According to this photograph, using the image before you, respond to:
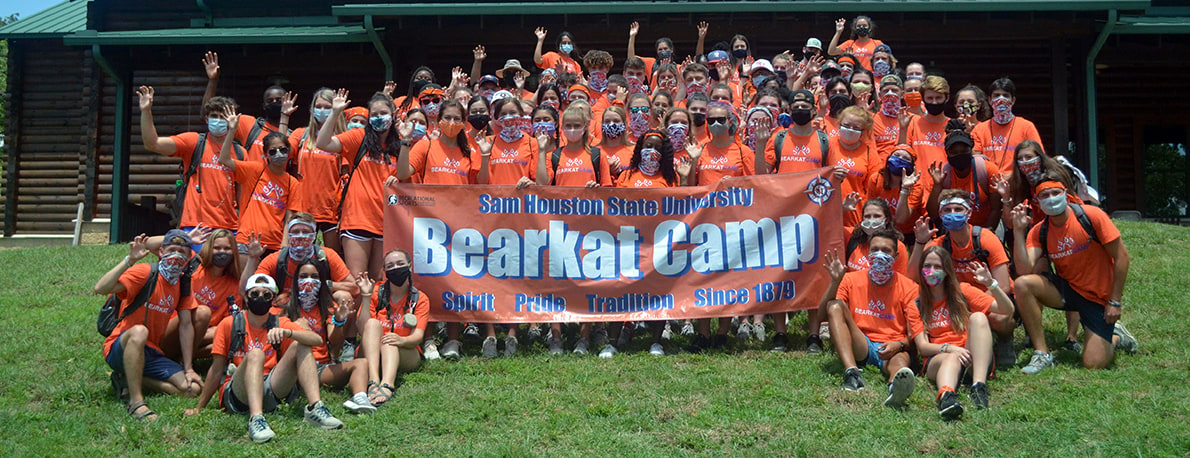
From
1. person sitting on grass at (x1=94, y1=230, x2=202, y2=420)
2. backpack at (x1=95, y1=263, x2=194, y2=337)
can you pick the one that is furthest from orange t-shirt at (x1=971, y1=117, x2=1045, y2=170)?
backpack at (x1=95, y1=263, x2=194, y2=337)

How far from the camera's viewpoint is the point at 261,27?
16.5 metres

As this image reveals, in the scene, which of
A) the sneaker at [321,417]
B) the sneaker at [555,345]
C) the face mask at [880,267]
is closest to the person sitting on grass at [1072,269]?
the face mask at [880,267]

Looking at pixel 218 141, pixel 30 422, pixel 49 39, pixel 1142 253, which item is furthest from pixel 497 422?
pixel 49 39

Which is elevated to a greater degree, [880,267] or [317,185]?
[317,185]

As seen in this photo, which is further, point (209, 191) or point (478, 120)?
A: point (478, 120)

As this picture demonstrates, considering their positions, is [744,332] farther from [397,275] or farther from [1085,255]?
[397,275]

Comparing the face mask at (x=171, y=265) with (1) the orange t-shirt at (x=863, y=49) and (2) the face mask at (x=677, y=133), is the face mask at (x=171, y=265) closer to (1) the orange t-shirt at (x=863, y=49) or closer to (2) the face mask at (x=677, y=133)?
(2) the face mask at (x=677, y=133)

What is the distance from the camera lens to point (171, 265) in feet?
22.7

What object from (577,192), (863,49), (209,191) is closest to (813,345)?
(577,192)

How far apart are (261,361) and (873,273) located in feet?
13.9

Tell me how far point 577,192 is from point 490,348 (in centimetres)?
146

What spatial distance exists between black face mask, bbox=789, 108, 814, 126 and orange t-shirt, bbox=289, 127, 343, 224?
384cm

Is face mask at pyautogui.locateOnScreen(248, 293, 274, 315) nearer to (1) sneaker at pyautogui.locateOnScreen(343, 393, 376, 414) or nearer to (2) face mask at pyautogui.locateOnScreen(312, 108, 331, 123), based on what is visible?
(1) sneaker at pyautogui.locateOnScreen(343, 393, 376, 414)

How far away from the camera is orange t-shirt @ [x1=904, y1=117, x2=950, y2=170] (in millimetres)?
8430
